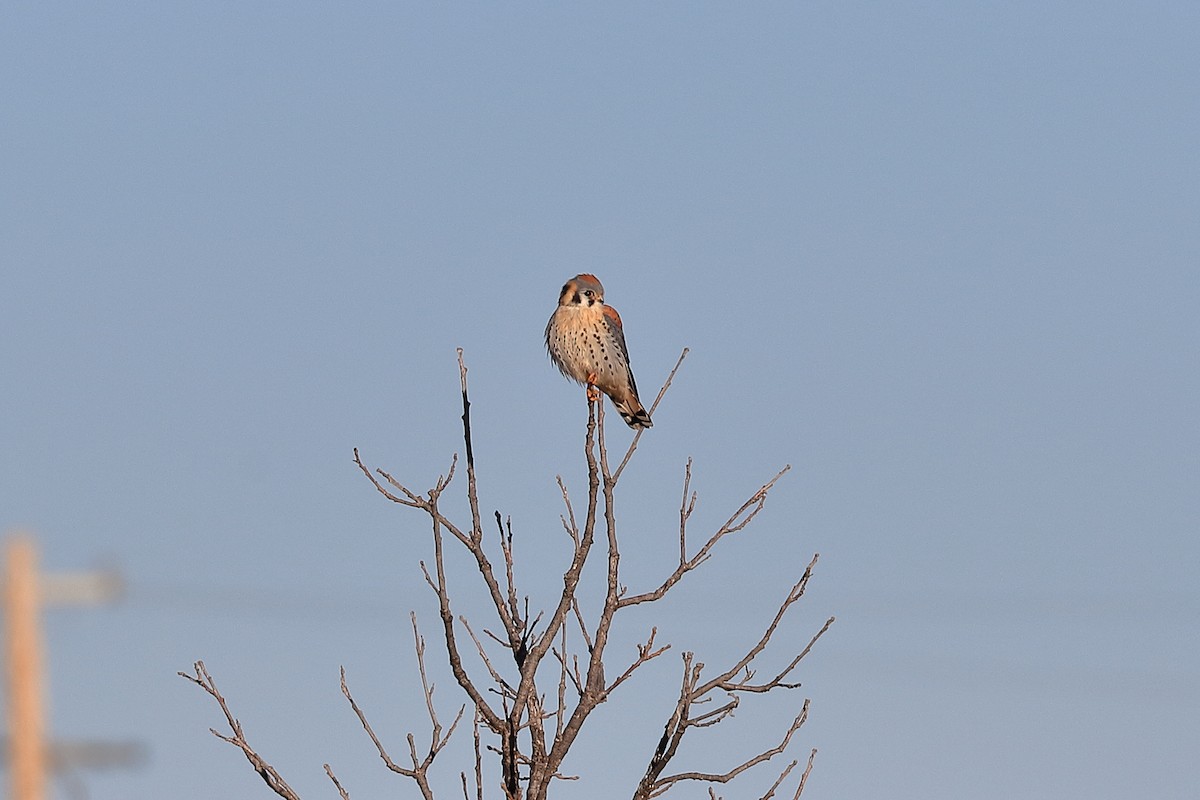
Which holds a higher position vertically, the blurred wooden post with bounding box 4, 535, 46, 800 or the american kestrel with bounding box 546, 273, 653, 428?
the american kestrel with bounding box 546, 273, 653, 428

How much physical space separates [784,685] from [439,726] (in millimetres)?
967

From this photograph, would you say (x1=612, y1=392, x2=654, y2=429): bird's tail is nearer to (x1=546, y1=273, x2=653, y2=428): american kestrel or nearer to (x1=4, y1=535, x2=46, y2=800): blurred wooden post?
(x1=546, y1=273, x2=653, y2=428): american kestrel

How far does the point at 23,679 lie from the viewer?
866 cm

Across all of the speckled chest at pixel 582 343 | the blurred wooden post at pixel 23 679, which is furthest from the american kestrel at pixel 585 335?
the blurred wooden post at pixel 23 679

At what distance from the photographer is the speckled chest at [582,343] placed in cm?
1019

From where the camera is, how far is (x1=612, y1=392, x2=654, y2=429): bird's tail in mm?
10789

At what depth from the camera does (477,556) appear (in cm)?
531

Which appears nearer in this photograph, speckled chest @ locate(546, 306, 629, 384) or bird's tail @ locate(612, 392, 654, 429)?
speckled chest @ locate(546, 306, 629, 384)

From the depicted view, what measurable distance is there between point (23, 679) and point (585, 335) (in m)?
3.14

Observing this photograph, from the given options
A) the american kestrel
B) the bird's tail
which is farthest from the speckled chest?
the bird's tail

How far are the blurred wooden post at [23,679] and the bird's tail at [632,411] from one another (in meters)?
3.12

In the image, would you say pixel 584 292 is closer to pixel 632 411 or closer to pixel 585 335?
pixel 585 335

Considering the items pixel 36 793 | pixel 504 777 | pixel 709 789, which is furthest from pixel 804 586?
pixel 36 793

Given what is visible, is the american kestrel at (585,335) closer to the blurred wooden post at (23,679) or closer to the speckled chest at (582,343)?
the speckled chest at (582,343)
